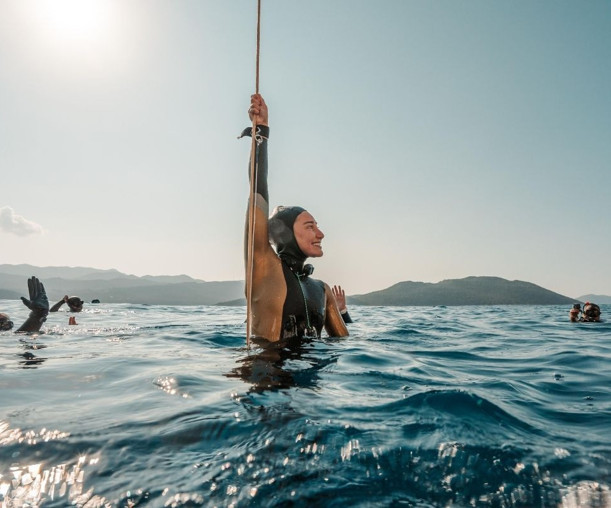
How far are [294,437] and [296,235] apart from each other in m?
3.32

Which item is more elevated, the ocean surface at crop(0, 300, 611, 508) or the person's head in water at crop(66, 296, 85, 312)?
the person's head in water at crop(66, 296, 85, 312)

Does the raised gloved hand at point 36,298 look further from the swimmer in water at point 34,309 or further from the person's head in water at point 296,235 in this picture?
the person's head in water at point 296,235

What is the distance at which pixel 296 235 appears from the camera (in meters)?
5.22

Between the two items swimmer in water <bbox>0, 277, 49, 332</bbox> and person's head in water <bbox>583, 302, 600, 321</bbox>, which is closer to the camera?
swimmer in water <bbox>0, 277, 49, 332</bbox>

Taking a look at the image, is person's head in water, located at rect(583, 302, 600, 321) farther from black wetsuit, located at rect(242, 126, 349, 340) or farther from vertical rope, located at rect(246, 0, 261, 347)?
vertical rope, located at rect(246, 0, 261, 347)

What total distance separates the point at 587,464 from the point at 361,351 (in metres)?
3.26

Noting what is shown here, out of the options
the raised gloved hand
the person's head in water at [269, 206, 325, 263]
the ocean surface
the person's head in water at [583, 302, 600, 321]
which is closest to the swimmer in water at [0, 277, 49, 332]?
the raised gloved hand

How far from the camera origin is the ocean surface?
1642mm

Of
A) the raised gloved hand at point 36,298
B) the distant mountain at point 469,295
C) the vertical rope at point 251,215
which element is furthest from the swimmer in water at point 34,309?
the distant mountain at point 469,295

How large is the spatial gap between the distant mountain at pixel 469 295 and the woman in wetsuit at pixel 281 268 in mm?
124944

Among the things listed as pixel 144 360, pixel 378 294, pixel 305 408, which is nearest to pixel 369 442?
pixel 305 408

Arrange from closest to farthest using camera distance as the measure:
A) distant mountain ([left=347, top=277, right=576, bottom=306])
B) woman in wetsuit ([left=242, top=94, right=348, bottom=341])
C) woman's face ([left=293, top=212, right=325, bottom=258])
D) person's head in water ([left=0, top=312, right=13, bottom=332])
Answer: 1. woman in wetsuit ([left=242, top=94, right=348, bottom=341])
2. woman's face ([left=293, top=212, right=325, bottom=258])
3. person's head in water ([left=0, top=312, right=13, bottom=332])
4. distant mountain ([left=347, top=277, right=576, bottom=306])

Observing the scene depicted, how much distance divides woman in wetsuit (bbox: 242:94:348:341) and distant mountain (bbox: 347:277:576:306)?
124944mm

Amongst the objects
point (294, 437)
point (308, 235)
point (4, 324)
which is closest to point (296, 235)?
point (308, 235)
